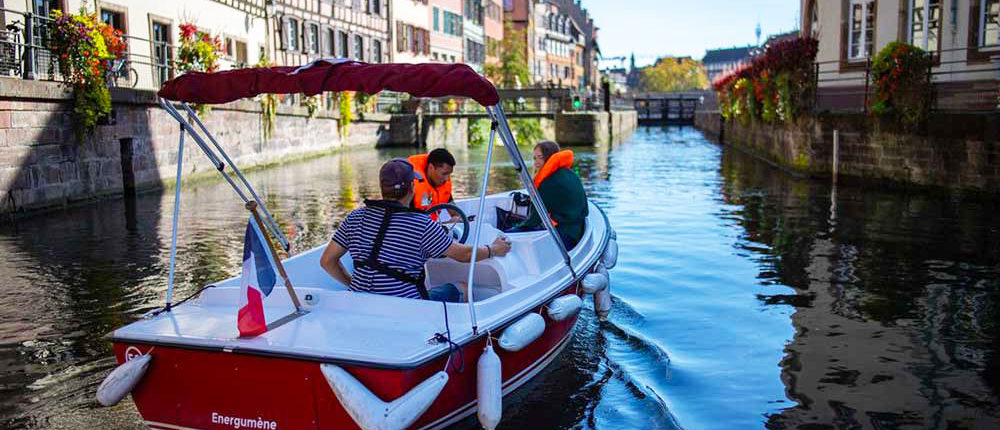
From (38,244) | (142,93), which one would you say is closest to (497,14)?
(142,93)

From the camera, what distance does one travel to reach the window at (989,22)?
733 inches

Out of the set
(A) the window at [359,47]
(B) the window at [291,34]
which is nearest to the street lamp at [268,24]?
(B) the window at [291,34]

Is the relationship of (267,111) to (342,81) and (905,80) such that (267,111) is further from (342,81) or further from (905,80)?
(342,81)

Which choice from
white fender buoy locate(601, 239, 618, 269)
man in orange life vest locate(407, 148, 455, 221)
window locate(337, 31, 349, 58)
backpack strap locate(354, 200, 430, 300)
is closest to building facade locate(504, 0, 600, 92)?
window locate(337, 31, 349, 58)

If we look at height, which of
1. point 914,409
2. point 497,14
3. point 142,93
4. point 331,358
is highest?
point 497,14

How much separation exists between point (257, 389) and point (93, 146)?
14109 millimetres

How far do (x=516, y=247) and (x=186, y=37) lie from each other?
1679 centimetres

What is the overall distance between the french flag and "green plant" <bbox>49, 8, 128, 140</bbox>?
41.2ft

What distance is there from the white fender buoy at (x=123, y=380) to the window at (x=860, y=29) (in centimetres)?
2019

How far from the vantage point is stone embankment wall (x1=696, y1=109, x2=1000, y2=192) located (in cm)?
1528

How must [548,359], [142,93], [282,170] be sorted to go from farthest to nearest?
[282,170]
[142,93]
[548,359]

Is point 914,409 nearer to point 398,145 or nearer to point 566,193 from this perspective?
point 566,193

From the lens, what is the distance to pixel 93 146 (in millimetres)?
17062

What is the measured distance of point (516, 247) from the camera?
665cm
